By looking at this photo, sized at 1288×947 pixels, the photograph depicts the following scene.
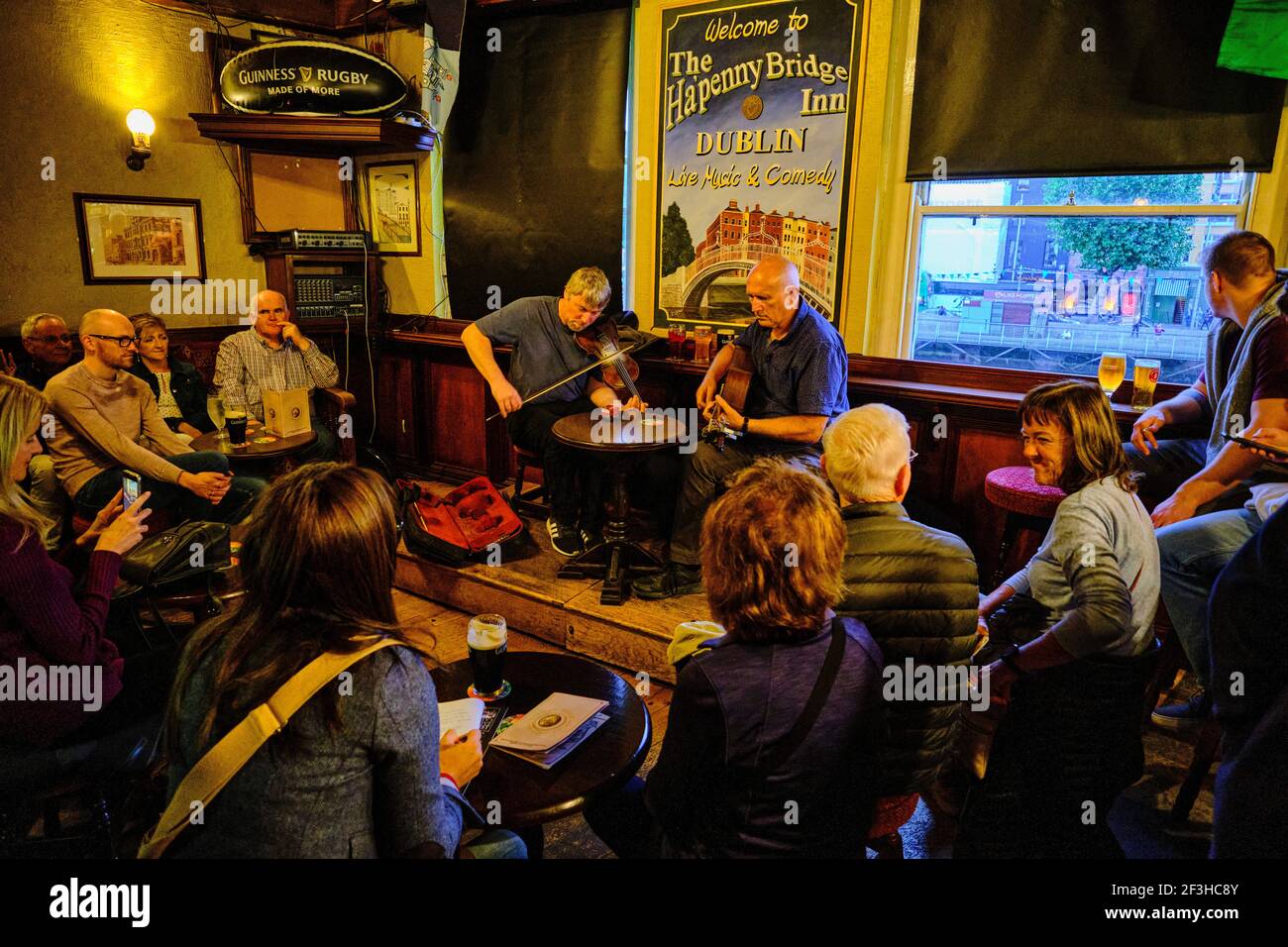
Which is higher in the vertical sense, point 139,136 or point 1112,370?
point 139,136

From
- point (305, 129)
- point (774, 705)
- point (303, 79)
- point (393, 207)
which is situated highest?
point (303, 79)

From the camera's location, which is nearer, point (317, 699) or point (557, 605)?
point (317, 699)

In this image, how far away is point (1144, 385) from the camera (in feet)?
11.2

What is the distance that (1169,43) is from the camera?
Result: 3.38 meters

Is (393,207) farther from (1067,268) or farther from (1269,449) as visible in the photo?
(1269,449)

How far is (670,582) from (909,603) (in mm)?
2038

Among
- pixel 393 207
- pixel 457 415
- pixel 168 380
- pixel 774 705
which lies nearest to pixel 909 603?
pixel 774 705

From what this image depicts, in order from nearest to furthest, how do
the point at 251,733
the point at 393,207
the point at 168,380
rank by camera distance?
the point at 251,733 < the point at 168,380 < the point at 393,207

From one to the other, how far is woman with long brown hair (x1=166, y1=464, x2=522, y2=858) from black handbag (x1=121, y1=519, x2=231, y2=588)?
5.66 ft

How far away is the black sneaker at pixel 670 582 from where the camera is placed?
3.71 meters

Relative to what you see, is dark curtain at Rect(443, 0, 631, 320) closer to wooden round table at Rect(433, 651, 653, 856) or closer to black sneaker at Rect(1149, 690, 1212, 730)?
wooden round table at Rect(433, 651, 653, 856)

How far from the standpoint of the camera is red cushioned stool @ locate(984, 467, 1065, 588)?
3.19 meters

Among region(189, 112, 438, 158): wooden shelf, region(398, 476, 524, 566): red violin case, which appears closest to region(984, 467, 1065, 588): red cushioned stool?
region(398, 476, 524, 566): red violin case

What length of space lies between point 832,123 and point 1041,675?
3.32 metres
